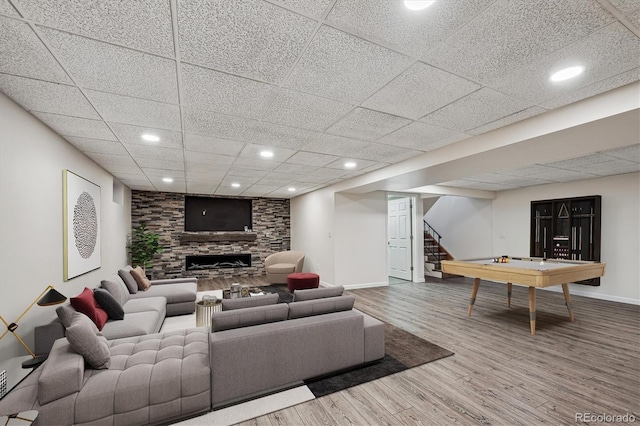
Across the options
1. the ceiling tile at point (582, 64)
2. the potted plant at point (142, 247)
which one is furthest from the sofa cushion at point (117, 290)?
the ceiling tile at point (582, 64)

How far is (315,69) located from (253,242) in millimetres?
7478

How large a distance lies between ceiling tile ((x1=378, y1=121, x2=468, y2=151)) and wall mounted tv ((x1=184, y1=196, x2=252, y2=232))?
20.5 feet

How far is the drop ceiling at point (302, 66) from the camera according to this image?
4.74 ft

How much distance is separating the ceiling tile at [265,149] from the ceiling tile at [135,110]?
0.97 metres

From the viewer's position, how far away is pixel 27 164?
257 centimetres

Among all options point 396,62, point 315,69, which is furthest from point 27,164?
point 396,62

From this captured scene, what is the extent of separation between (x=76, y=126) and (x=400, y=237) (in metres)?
7.40

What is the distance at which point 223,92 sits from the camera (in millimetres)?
2268

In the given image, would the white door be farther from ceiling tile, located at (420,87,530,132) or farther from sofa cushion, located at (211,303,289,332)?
sofa cushion, located at (211,303,289,332)

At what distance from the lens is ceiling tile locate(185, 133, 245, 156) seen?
11.0ft

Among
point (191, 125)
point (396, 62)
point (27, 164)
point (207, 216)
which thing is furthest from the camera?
point (207, 216)

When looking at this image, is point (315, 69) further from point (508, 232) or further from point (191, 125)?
point (508, 232)

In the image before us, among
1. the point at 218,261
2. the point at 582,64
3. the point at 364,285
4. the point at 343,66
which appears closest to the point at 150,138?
the point at 343,66

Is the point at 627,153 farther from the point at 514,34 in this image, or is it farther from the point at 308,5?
the point at 308,5
